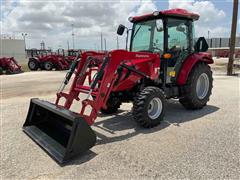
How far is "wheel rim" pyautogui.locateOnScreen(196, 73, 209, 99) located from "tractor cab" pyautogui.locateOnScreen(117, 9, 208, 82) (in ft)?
2.47

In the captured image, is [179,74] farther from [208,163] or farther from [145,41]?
[208,163]

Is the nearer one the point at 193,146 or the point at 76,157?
the point at 76,157

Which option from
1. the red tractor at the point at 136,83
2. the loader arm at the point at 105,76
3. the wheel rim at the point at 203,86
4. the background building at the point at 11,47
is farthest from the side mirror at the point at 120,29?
the background building at the point at 11,47

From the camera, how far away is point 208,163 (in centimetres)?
366

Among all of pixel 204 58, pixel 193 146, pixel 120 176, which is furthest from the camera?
pixel 204 58

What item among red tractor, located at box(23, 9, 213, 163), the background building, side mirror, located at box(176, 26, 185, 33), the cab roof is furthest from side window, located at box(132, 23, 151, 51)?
the background building

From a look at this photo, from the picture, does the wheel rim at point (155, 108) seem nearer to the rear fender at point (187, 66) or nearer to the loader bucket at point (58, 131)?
the rear fender at point (187, 66)

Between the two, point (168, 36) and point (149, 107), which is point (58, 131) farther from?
point (168, 36)

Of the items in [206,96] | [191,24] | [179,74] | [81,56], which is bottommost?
[206,96]

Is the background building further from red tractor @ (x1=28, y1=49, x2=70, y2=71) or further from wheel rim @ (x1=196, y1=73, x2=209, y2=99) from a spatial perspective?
wheel rim @ (x1=196, y1=73, x2=209, y2=99)

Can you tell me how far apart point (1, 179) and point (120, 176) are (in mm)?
1555

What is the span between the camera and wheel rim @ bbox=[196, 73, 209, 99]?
6.98 meters

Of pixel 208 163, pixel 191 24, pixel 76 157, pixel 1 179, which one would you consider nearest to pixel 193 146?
pixel 208 163

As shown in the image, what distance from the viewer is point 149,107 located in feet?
17.3
